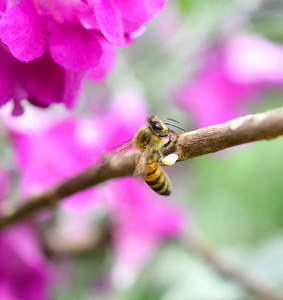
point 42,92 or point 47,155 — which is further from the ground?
point 42,92

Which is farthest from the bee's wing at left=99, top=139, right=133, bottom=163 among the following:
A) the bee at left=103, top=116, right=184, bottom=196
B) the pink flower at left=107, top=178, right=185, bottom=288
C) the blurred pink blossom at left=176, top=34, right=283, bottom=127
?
the blurred pink blossom at left=176, top=34, right=283, bottom=127

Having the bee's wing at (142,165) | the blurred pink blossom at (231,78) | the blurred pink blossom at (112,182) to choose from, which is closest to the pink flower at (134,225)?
the blurred pink blossom at (112,182)

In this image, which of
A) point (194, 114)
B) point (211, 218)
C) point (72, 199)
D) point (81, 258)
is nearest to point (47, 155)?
point (72, 199)

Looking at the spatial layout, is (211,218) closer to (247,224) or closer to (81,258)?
(247,224)

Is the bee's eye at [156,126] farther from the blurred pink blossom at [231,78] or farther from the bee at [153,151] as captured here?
the blurred pink blossom at [231,78]

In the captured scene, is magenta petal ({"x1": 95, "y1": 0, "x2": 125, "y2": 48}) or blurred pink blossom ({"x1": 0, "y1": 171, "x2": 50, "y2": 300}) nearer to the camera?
magenta petal ({"x1": 95, "y1": 0, "x2": 125, "y2": 48})

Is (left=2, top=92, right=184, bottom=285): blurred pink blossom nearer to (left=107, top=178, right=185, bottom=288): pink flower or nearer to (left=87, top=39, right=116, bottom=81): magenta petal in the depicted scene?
(left=107, top=178, right=185, bottom=288): pink flower

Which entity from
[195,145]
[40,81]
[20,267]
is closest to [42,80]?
[40,81]
